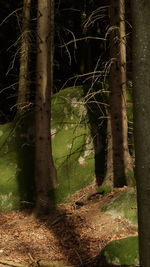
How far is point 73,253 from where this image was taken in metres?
6.78

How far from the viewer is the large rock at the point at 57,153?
9930mm

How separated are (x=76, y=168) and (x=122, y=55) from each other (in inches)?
122

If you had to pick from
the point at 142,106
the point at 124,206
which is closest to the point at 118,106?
the point at 124,206

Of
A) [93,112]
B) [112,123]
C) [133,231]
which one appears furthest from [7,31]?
[133,231]

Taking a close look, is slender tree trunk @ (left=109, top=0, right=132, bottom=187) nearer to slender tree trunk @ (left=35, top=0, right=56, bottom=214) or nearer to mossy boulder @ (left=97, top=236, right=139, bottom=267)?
slender tree trunk @ (left=35, top=0, right=56, bottom=214)

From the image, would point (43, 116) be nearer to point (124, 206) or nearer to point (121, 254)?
point (124, 206)

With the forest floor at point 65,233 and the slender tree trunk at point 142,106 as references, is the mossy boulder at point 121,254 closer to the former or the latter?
the forest floor at point 65,233

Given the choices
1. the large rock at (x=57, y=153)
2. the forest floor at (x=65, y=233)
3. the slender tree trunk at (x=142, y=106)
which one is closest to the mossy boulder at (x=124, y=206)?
the forest floor at (x=65, y=233)

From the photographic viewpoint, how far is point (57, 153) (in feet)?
34.1

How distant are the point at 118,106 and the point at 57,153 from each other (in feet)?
7.30

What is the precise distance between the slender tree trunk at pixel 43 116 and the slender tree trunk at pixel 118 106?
1.53m

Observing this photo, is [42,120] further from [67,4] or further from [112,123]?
[67,4]

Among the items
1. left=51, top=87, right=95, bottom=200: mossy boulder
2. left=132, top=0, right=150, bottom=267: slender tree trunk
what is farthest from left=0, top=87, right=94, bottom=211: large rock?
left=132, top=0, right=150, bottom=267: slender tree trunk

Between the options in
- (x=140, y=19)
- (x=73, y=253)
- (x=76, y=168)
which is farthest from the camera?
(x=76, y=168)
